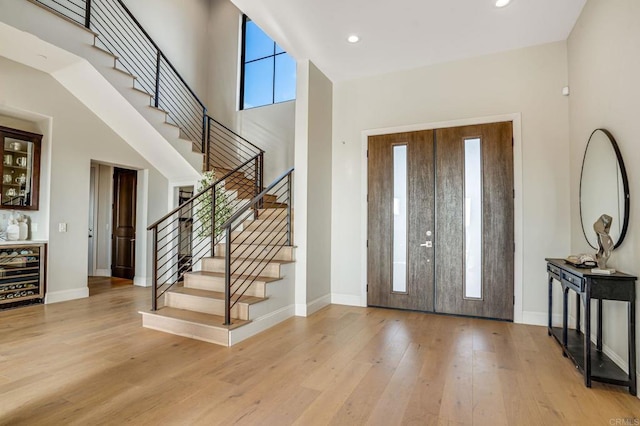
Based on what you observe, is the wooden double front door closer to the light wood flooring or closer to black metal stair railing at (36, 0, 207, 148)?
the light wood flooring

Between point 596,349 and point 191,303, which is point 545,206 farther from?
point 191,303

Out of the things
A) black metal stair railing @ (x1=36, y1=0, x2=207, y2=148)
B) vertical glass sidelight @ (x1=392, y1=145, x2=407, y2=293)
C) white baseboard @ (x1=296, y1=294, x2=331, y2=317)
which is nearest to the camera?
white baseboard @ (x1=296, y1=294, x2=331, y2=317)

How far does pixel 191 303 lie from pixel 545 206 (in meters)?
4.23

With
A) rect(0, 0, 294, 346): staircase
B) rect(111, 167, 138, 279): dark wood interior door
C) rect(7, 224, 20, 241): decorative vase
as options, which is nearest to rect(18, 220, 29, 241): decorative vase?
rect(7, 224, 20, 241): decorative vase

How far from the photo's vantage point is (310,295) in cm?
428

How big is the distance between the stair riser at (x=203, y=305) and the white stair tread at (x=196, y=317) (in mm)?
56

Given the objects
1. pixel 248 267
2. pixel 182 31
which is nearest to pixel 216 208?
pixel 248 267

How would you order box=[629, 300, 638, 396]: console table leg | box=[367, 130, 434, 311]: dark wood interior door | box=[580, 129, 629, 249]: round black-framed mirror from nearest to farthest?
box=[629, 300, 638, 396]: console table leg
box=[580, 129, 629, 249]: round black-framed mirror
box=[367, 130, 434, 311]: dark wood interior door

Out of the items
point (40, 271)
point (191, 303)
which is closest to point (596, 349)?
point (191, 303)

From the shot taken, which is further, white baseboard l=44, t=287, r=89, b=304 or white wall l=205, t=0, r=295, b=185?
white wall l=205, t=0, r=295, b=185

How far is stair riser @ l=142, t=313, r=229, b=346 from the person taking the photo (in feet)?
10.4

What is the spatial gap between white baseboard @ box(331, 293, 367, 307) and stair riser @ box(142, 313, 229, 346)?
79.3 inches

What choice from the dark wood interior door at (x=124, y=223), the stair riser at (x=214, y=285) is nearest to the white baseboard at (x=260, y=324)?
the stair riser at (x=214, y=285)

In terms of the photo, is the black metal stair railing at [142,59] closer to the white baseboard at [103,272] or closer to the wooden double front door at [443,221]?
the white baseboard at [103,272]
